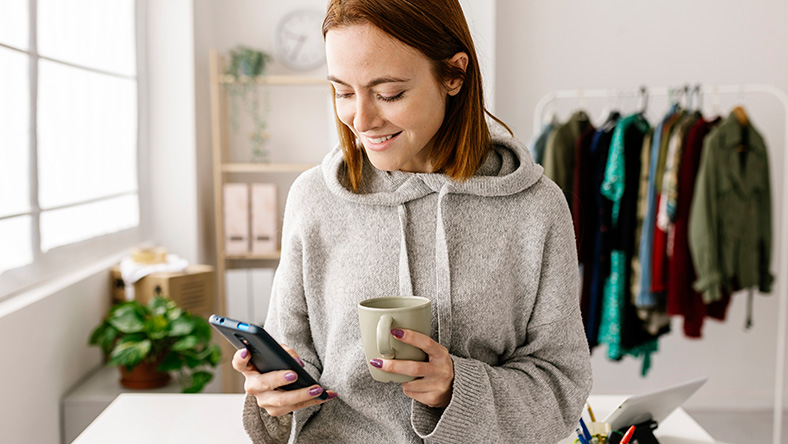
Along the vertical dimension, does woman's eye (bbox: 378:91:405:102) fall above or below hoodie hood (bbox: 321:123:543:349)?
above

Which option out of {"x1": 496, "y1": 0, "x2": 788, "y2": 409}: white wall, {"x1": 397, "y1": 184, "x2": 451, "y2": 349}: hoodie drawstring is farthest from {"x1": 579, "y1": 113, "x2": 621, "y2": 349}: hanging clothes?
{"x1": 397, "y1": 184, "x2": 451, "y2": 349}: hoodie drawstring

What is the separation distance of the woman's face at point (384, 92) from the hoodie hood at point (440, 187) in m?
0.06

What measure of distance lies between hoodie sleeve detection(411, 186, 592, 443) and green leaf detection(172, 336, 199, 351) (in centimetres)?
163

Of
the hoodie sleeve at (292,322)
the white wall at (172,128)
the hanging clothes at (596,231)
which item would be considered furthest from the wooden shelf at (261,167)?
the hoodie sleeve at (292,322)

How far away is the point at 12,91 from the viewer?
216cm

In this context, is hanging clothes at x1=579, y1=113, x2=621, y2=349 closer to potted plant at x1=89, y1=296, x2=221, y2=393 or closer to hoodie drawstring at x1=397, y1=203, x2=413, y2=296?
potted plant at x1=89, y1=296, x2=221, y2=393

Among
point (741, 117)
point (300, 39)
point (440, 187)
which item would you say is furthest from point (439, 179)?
point (300, 39)

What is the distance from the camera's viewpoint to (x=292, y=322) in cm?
106

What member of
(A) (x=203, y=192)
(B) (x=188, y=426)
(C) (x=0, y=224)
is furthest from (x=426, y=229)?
(A) (x=203, y=192)

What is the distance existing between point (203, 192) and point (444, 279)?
9.25 ft

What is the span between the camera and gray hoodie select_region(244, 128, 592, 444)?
1.00m

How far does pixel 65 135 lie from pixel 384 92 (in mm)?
2008

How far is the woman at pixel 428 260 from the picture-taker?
3.05ft

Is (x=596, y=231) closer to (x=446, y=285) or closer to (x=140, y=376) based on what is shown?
(x=140, y=376)
